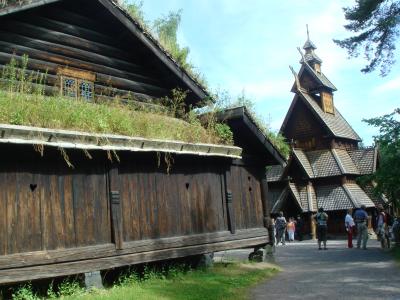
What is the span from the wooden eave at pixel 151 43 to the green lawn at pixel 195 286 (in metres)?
4.79

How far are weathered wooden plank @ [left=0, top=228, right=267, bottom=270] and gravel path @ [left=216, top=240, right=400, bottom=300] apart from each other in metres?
1.56

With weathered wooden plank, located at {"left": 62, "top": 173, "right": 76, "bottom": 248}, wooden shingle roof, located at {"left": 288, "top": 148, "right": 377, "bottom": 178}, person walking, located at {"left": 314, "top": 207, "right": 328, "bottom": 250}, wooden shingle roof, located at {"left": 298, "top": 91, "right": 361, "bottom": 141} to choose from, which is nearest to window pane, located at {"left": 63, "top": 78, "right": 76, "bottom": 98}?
weathered wooden plank, located at {"left": 62, "top": 173, "right": 76, "bottom": 248}

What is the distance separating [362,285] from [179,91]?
640cm

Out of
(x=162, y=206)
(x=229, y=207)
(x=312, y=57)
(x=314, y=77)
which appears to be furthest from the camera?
(x=312, y=57)

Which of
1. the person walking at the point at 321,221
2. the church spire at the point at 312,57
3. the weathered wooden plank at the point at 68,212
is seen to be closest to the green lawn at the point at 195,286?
the weathered wooden plank at the point at 68,212

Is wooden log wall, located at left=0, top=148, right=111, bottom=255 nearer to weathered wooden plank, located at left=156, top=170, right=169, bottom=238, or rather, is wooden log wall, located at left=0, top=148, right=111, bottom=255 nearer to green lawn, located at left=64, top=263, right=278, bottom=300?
green lawn, located at left=64, top=263, right=278, bottom=300

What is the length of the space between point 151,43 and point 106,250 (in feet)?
18.3

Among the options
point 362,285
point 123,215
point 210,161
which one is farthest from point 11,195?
point 362,285

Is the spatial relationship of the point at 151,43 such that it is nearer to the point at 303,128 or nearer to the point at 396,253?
the point at 396,253

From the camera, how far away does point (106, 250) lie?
332 inches

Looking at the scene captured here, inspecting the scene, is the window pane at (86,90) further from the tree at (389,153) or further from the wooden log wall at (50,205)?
the tree at (389,153)

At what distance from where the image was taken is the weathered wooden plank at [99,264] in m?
7.09

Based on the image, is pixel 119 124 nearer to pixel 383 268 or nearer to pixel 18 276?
pixel 18 276

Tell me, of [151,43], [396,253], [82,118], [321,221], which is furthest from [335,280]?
[321,221]
